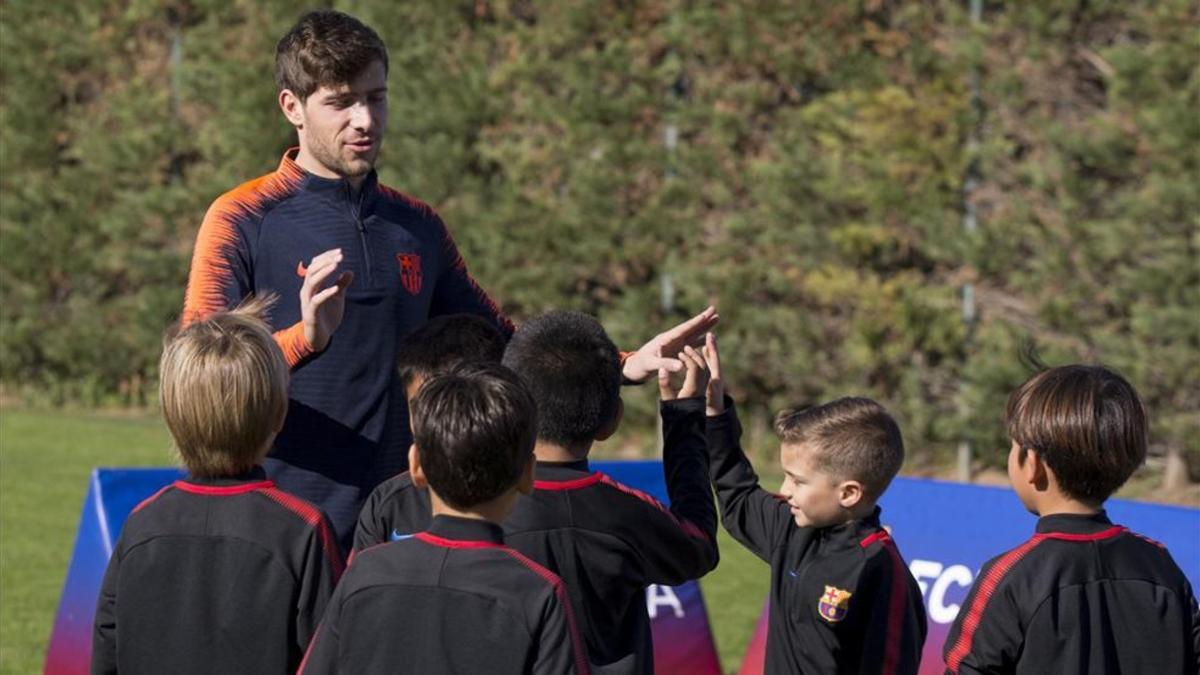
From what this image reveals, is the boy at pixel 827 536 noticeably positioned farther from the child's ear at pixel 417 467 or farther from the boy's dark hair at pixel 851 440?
the child's ear at pixel 417 467

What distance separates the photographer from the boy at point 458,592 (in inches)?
121

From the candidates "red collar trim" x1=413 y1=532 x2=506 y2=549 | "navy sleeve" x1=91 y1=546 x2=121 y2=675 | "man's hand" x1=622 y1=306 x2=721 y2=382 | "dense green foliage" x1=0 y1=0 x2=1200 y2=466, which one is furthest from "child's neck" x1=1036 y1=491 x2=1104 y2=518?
"dense green foliage" x1=0 y1=0 x2=1200 y2=466

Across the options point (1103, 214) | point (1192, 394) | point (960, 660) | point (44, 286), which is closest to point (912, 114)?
point (1103, 214)

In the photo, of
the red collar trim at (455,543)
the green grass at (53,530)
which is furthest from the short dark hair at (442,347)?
the green grass at (53,530)

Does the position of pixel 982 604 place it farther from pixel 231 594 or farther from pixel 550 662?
pixel 231 594

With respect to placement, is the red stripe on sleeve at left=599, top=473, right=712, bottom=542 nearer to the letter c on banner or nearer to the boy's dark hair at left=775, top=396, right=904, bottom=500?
the boy's dark hair at left=775, top=396, right=904, bottom=500

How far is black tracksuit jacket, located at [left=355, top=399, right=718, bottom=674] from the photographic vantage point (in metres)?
3.65

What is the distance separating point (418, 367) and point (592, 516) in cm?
68

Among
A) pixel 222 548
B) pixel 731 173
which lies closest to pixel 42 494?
pixel 731 173

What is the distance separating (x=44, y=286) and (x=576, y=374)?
15.8 metres

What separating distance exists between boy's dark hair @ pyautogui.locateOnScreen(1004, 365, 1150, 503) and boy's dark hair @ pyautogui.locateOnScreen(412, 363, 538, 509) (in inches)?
42.4

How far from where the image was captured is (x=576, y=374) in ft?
12.3

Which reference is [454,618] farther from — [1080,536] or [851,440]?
[851,440]

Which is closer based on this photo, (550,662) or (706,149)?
(550,662)
